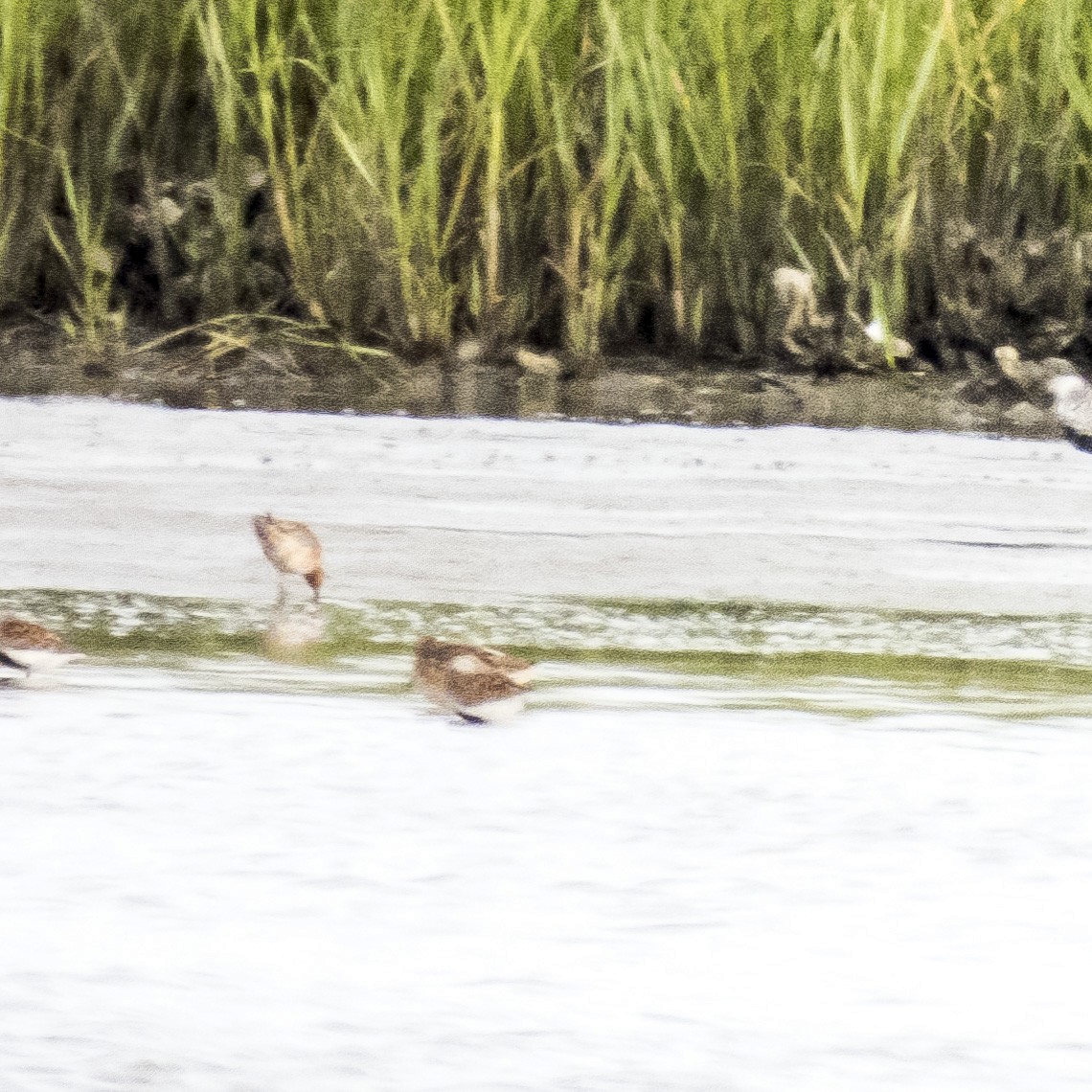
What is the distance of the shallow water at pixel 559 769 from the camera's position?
1.57 meters

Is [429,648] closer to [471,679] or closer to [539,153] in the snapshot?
[471,679]

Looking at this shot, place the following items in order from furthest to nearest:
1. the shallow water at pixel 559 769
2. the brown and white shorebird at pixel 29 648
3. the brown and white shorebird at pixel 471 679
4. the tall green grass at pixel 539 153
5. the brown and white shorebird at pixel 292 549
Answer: the tall green grass at pixel 539 153 → the brown and white shorebird at pixel 292 549 → the brown and white shorebird at pixel 29 648 → the brown and white shorebird at pixel 471 679 → the shallow water at pixel 559 769

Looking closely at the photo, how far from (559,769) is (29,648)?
26.5 inches

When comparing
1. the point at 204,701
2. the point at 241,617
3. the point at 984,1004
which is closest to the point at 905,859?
the point at 984,1004

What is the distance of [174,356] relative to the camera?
176 inches

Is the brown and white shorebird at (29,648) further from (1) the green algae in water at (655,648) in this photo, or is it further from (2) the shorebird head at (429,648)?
(2) the shorebird head at (429,648)

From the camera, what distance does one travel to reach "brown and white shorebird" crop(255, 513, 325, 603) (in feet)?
10.2

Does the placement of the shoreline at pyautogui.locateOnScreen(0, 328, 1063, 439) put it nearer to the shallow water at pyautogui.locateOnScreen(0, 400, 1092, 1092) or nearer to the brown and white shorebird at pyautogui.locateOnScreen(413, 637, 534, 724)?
the shallow water at pyautogui.locateOnScreen(0, 400, 1092, 1092)

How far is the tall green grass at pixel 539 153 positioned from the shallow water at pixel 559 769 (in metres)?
0.43

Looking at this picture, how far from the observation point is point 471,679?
2389mm

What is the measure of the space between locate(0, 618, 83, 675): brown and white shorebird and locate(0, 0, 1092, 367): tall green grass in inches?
67.7

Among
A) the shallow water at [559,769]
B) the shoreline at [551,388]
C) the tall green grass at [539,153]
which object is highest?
the tall green grass at [539,153]

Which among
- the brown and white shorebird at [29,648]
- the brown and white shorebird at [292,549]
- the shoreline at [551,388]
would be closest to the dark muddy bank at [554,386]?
the shoreline at [551,388]

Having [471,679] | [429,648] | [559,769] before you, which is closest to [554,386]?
[429,648]
